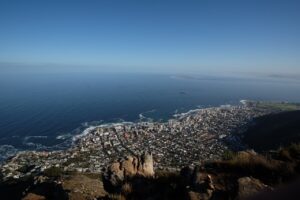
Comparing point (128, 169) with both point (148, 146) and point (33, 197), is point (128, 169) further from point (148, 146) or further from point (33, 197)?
point (148, 146)

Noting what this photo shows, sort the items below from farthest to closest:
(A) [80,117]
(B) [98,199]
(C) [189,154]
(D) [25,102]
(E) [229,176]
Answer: (D) [25,102], (A) [80,117], (C) [189,154], (B) [98,199], (E) [229,176]

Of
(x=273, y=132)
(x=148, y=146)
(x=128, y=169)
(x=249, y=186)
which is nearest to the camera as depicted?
(x=249, y=186)

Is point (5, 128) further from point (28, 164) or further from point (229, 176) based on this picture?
point (229, 176)

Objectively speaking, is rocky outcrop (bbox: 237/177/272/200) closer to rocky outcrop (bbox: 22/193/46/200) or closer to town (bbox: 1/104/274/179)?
rocky outcrop (bbox: 22/193/46/200)

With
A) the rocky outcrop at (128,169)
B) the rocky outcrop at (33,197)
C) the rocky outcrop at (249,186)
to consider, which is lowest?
the rocky outcrop at (33,197)

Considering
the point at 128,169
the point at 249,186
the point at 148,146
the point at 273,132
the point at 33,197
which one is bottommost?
the point at 148,146

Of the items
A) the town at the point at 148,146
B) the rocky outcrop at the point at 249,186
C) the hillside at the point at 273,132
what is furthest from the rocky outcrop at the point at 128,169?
the hillside at the point at 273,132

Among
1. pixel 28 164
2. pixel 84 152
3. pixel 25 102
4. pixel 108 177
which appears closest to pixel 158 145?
pixel 84 152

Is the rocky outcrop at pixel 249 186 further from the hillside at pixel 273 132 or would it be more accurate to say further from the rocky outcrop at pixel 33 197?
the hillside at pixel 273 132

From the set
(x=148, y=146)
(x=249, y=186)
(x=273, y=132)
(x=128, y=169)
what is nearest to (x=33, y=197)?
(x=128, y=169)
